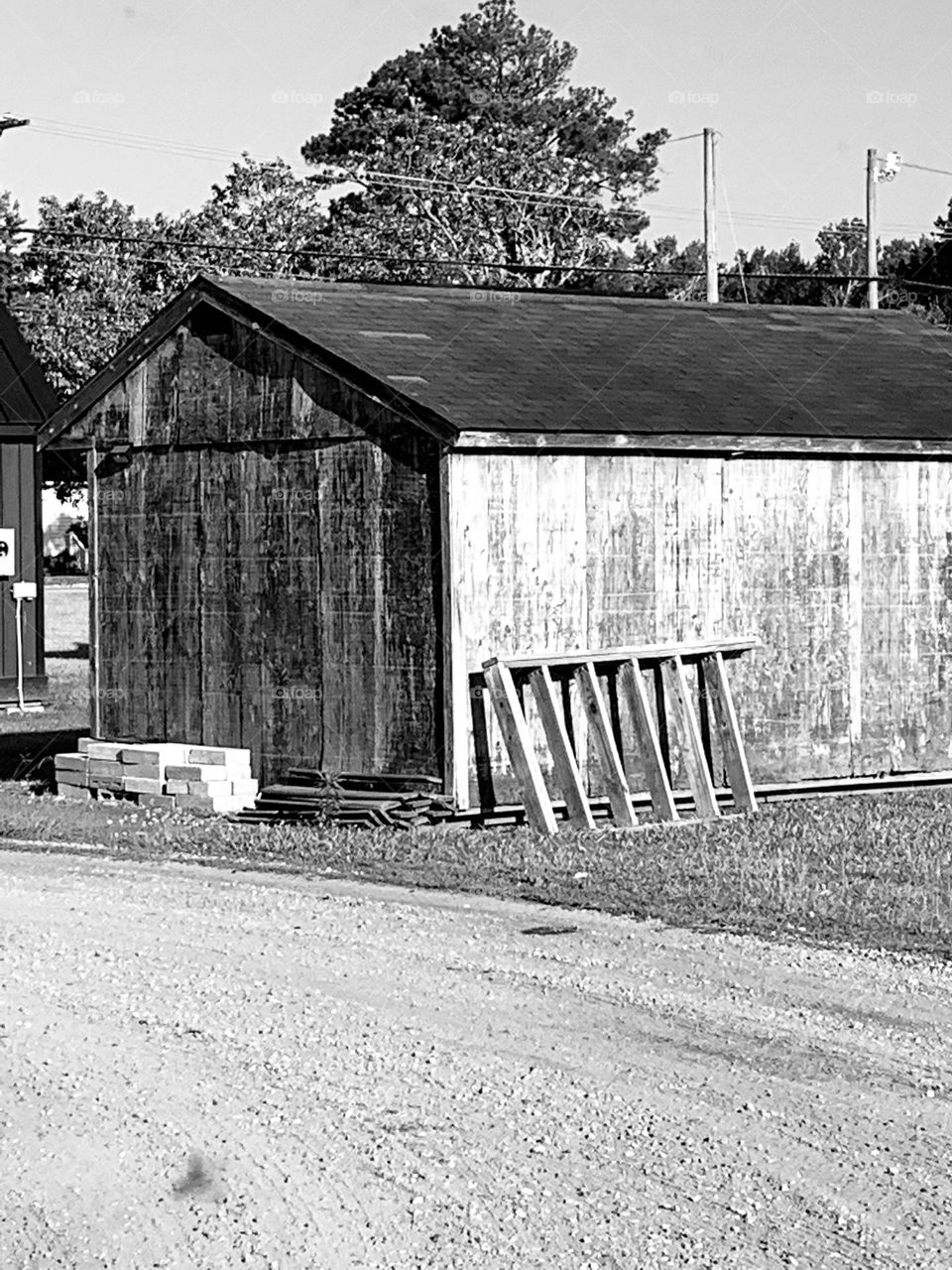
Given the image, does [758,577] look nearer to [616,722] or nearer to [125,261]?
[616,722]

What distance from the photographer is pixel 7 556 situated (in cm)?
2781

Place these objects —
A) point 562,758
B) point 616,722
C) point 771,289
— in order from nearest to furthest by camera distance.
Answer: point 562,758 < point 616,722 < point 771,289

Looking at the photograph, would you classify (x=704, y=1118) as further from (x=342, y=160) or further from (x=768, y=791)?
(x=342, y=160)

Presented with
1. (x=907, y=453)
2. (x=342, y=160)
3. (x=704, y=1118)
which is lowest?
(x=704, y=1118)

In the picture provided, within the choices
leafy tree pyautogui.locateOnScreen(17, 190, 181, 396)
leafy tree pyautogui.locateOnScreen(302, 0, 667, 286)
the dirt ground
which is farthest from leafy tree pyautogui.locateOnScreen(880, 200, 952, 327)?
the dirt ground

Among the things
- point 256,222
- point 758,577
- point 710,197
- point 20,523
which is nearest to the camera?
point 758,577

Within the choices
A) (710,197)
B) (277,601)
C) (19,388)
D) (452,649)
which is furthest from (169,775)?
(710,197)

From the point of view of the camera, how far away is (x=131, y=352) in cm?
1780

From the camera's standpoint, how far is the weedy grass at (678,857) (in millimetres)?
11289

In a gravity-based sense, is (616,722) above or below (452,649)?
below

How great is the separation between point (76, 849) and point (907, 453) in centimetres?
808

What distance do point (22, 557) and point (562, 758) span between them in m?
15.1

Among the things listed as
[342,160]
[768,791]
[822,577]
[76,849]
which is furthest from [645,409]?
[342,160]

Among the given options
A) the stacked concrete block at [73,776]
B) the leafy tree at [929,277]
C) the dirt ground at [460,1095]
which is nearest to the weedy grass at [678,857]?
the stacked concrete block at [73,776]
